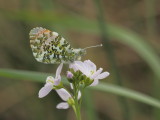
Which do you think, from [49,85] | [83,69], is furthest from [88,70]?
[49,85]

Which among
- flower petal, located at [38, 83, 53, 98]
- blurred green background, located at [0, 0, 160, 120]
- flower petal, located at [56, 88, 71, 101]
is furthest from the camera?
blurred green background, located at [0, 0, 160, 120]

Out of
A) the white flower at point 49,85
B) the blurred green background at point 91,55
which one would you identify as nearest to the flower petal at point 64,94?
the white flower at point 49,85

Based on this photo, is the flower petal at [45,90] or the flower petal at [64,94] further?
the flower petal at [64,94]

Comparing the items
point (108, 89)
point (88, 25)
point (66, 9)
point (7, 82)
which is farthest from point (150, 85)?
point (108, 89)

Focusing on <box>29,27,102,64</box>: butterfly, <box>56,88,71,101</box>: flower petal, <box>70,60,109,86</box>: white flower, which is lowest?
<box>56,88,71,101</box>: flower petal

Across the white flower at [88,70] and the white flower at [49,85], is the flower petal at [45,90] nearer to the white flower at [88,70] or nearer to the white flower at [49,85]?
the white flower at [49,85]

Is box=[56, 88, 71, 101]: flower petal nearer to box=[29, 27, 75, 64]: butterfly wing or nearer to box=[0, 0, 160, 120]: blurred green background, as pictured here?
box=[29, 27, 75, 64]: butterfly wing

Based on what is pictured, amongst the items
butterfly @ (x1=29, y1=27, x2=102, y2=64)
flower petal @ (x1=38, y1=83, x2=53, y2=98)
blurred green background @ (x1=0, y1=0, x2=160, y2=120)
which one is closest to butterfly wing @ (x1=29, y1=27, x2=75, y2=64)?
butterfly @ (x1=29, y1=27, x2=102, y2=64)

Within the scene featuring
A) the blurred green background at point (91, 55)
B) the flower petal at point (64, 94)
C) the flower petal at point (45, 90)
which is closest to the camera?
the flower petal at point (45, 90)

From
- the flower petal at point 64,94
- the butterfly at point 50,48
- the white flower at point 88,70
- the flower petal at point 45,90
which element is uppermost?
the butterfly at point 50,48
